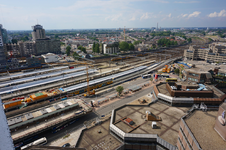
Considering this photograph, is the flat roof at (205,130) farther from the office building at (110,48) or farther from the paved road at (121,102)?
the office building at (110,48)

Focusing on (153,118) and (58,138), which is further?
(58,138)

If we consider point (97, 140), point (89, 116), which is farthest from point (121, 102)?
point (97, 140)

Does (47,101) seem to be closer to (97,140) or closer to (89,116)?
(89,116)

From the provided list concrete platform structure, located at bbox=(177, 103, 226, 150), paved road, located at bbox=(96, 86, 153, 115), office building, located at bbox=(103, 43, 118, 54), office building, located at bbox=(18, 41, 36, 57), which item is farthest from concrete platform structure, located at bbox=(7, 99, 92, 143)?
office building, located at bbox=(18, 41, 36, 57)

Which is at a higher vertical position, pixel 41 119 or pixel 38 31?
pixel 38 31

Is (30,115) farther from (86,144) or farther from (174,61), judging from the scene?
(174,61)

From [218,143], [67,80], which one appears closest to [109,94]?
[67,80]

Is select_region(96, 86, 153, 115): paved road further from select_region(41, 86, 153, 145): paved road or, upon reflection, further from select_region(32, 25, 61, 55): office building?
select_region(32, 25, 61, 55): office building

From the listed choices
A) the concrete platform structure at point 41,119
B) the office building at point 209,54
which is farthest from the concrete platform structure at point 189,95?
the office building at point 209,54
